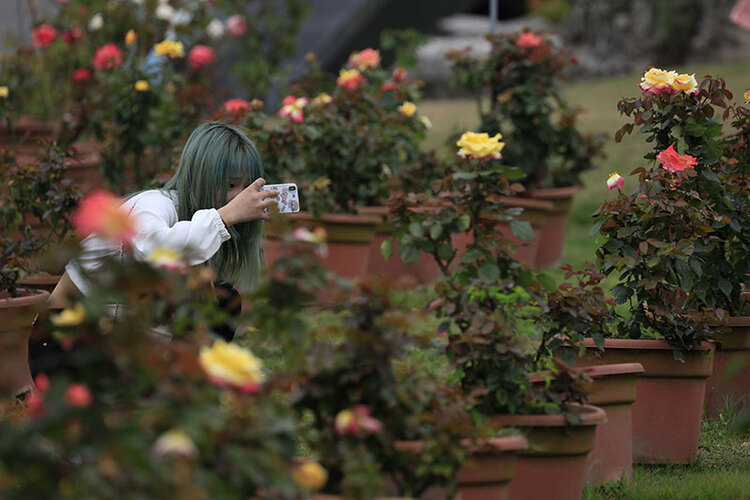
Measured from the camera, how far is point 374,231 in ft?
18.0

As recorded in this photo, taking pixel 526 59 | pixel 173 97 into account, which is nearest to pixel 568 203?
pixel 526 59

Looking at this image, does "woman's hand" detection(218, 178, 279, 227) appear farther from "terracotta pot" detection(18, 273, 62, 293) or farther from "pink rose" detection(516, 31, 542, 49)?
"pink rose" detection(516, 31, 542, 49)

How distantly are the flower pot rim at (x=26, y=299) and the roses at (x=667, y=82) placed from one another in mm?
2151

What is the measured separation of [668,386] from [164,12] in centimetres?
508

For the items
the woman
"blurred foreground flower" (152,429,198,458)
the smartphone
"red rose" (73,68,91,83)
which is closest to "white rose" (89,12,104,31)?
"red rose" (73,68,91,83)

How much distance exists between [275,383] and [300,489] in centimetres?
21

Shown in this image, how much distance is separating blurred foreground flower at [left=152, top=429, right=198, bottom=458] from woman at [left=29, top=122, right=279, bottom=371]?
1471 mm

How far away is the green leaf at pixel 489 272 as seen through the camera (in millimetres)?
2746

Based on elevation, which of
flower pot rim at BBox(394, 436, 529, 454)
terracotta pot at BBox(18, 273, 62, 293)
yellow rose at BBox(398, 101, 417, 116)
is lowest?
terracotta pot at BBox(18, 273, 62, 293)

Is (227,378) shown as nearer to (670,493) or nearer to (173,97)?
(670,493)

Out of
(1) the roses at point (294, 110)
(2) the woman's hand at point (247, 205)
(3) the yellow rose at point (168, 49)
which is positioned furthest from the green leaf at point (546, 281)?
(3) the yellow rose at point (168, 49)

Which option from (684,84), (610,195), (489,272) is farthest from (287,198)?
(610,195)

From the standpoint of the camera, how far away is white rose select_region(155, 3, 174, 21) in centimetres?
747

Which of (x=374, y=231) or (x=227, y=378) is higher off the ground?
(x=227, y=378)
